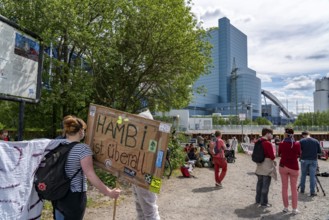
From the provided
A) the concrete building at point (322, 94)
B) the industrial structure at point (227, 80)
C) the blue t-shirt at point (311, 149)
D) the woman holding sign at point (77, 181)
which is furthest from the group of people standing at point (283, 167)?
the concrete building at point (322, 94)

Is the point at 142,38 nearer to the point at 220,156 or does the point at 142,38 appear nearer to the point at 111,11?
the point at 111,11

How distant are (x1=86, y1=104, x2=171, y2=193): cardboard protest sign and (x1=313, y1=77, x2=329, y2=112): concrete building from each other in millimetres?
187414

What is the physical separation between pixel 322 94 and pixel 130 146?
190 metres

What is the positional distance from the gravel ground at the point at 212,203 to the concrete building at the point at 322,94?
181 m

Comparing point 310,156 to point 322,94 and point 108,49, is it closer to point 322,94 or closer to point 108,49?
point 108,49

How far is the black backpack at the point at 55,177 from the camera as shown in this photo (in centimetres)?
334

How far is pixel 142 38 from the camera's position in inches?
480

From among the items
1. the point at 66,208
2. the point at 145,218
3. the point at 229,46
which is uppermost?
the point at 229,46

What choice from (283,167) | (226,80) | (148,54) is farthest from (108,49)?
(226,80)

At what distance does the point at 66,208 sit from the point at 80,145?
2.34ft

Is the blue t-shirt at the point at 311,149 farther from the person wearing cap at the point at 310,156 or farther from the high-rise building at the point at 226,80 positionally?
the high-rise building at the point at 226,80

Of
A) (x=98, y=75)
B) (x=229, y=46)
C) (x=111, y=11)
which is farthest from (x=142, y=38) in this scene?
(x=229, y=46)

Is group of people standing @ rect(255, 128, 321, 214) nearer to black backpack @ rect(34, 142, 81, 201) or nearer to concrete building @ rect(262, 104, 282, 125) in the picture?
black backpack @ rect(34, 142, 81, 201)

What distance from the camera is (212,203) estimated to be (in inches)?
312
